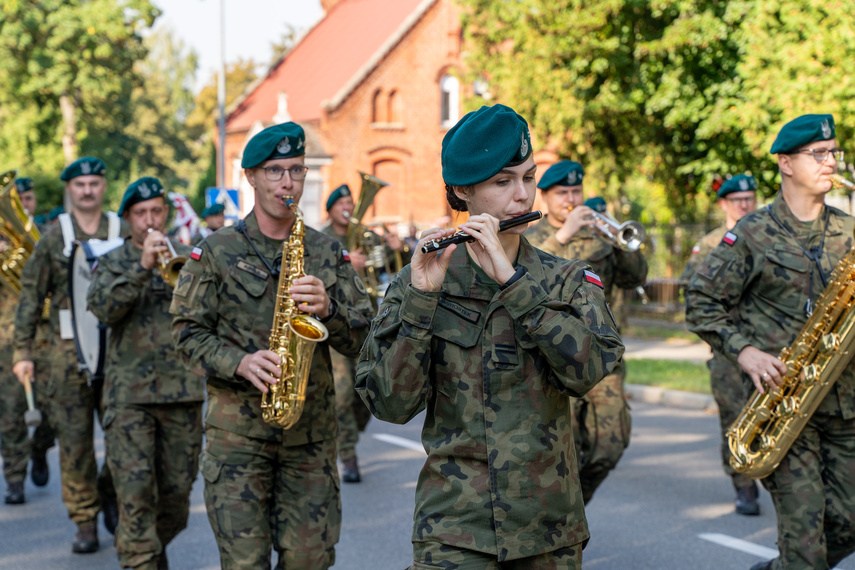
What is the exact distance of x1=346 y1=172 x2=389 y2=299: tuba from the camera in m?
8.93

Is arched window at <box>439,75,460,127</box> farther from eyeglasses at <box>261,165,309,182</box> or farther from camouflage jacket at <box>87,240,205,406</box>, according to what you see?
eyeglasses at <box>261,165,309,182</box>

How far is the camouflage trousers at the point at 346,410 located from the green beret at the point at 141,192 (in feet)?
8.75

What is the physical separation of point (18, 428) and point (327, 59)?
34.0 metres

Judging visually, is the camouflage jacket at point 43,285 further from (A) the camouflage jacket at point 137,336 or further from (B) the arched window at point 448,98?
(B) the arched window at point 448,98

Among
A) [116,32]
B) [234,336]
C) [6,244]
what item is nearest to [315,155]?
[116,32]

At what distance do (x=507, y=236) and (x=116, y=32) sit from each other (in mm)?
40464

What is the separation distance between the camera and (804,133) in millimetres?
4797

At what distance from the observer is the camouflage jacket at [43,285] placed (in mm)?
6922

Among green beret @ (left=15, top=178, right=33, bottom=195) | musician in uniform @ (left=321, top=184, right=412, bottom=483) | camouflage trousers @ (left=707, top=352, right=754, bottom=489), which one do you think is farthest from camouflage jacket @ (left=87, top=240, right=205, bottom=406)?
green beret @ (left=15, top=178, right=33, bottom=195)

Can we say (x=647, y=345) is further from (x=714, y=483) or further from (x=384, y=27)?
(x=384, y=27)

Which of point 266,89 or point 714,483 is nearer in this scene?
point 714,483

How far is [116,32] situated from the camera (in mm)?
40312

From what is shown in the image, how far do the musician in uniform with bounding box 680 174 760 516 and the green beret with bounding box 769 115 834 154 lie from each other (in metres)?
2.00

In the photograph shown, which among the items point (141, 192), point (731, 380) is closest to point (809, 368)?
point (731, 380)
